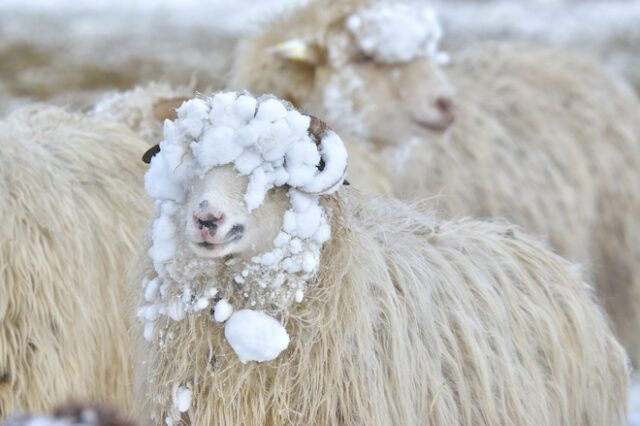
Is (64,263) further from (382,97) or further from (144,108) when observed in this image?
(382,97)

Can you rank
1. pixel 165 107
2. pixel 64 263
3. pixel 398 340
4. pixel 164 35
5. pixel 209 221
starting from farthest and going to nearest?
pixel 164 35, pixel 165 107, pixel 64 263, pixel 398 340, pixel 209 221

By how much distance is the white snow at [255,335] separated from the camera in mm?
3016

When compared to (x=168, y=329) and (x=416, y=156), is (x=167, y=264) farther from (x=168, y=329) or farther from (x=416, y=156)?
(x=416, y=156)

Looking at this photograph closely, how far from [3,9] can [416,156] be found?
16187mm

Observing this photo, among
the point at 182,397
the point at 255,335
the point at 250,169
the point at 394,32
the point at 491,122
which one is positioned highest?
the point at 250,169

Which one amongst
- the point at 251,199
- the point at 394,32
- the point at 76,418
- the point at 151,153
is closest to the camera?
the point at 76,418

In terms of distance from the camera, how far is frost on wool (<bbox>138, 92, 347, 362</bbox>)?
304 cm

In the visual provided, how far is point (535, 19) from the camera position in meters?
20.5

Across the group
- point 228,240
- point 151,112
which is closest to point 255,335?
point 228,240

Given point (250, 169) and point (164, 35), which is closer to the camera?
point (250, 169)

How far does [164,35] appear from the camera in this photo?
19.0 metres

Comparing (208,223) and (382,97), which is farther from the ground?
(208,223)

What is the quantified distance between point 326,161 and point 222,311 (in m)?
0.52

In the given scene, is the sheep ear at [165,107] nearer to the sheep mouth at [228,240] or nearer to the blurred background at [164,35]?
the sheep mouth at [228,240]
